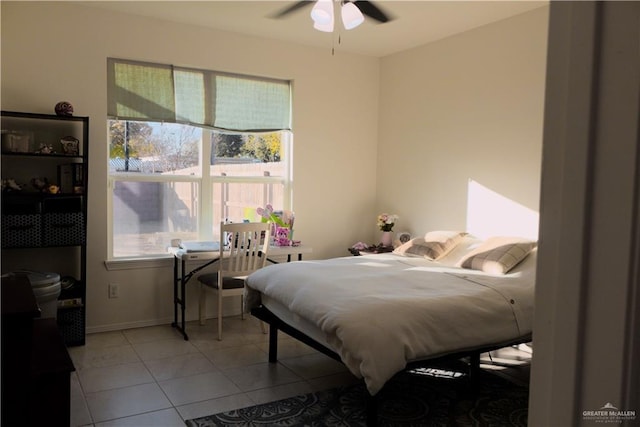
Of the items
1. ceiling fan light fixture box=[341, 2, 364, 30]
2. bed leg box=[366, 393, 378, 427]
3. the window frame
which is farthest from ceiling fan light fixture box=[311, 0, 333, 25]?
bed leg box=[366, 393, 378, 427]

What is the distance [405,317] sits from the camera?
2.60 m

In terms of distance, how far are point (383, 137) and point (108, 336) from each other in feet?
10.7

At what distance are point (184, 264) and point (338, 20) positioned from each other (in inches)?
93.7

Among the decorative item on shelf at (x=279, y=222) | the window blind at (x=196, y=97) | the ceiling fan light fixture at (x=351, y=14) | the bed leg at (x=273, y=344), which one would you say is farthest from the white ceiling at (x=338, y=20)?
the bed leg at (x=273, y=344)

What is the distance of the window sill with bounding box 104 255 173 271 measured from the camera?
13.7 feet

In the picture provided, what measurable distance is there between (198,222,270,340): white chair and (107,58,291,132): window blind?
1122 mm

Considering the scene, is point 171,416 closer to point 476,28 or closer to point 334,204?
point 334,204

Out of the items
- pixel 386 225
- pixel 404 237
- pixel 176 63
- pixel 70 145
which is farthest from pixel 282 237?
pixel 70 145

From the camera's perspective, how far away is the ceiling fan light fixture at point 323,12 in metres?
3.04

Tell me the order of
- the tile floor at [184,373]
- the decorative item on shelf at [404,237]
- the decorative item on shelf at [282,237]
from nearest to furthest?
the tile floor at [184,373]
the decorative item on shelf at [282,237]
the decorative item on shelf at [404,237]

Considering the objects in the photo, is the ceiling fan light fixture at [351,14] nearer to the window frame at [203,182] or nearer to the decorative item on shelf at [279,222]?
the window frame at [203,182]

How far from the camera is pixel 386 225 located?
16.4ft

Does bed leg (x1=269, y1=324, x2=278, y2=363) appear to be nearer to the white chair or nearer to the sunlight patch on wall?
the white chair

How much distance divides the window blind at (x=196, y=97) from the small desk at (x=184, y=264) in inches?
46.4
